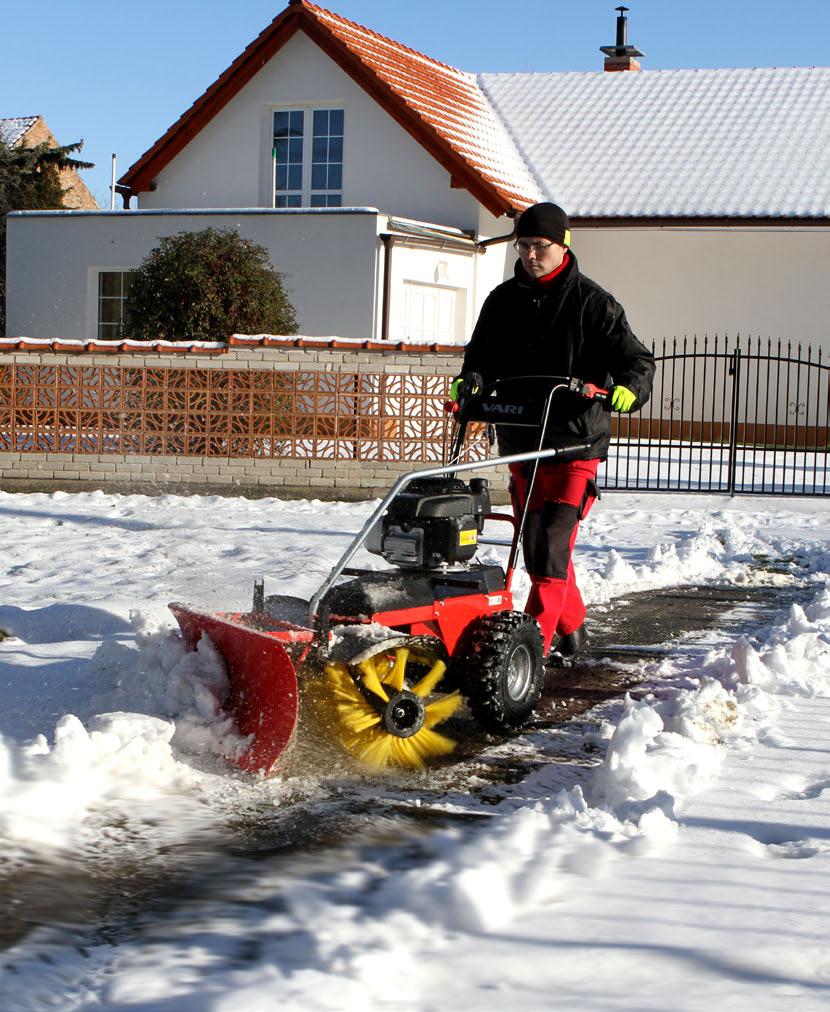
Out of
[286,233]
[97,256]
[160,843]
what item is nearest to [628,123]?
[286,233]

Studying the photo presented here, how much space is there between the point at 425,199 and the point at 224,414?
321 inches

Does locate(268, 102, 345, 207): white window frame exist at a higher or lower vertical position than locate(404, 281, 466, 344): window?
higher

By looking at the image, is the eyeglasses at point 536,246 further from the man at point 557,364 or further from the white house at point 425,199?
the white house at point 425,199

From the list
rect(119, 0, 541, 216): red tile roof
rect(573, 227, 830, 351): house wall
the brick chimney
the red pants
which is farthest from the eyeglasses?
the brick chimney

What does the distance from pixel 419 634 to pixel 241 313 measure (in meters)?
12.4

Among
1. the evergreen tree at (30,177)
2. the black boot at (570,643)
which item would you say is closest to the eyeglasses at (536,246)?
the black boot at (570,643)

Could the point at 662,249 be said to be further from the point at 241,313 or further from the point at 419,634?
the point at 419,634

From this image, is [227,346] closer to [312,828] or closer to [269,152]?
[269,152]

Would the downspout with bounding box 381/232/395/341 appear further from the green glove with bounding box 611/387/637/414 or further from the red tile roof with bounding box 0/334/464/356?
the green glove with bounding box 611/387/637/414

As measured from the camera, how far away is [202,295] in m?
16.1

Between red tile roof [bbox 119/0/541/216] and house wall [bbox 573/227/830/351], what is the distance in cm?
181

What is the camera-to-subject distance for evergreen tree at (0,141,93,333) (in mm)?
34031

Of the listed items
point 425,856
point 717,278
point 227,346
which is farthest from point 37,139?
point 425,856

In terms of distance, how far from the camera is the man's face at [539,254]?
204 inches
